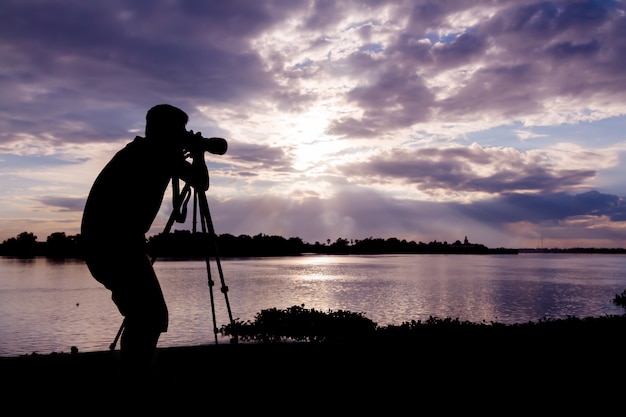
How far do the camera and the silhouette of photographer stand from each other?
26.4 inches

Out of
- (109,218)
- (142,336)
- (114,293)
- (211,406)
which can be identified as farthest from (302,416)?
(109,218)

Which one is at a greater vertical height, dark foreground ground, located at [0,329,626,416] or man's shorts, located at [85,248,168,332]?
man's shorts, located at [85,248,168,332]

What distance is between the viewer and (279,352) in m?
7.92

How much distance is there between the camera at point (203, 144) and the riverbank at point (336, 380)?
276 cm

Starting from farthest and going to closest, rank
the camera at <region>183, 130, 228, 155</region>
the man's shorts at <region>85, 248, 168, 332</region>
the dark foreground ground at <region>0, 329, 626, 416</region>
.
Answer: the camera at <region>183, 130, 228, 155</region> < the dark foreground ground at <region>0, 329, 626, 416</region> < the man's shorts at <region>85, 248, 168, 332</region>

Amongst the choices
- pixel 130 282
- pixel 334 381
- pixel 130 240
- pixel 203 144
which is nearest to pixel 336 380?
pixel 334 381

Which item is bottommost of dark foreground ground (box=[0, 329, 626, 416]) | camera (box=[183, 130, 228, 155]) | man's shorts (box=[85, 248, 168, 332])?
dark foreground ground (box=[0, 329, 626, 416])

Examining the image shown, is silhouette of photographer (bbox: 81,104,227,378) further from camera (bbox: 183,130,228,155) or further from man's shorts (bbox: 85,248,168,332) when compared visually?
camera (bbox: 183,130,228,155)

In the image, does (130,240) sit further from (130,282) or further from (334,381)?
(334,381)

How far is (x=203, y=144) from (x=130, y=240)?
1662mm

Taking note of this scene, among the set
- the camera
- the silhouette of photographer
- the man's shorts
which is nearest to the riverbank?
the silhouette of photographer

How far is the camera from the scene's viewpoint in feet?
→ 18.7

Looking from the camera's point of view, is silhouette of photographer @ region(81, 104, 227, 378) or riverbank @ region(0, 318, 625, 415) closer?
silhouette of photographer @ region(81, 104, 227, 378)

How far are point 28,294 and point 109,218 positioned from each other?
2754 inches
